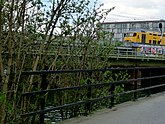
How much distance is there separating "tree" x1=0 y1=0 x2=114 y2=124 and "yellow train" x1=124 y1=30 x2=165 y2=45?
49336 mm

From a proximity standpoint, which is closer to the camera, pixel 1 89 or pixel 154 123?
pixel 1 89

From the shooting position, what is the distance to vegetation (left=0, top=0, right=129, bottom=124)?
16.4 feet

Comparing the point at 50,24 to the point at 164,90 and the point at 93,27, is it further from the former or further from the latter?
the point at 164,90

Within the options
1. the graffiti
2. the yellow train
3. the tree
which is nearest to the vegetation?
the tree

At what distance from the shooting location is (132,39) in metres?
59.5

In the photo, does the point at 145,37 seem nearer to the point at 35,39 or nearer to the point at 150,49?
the point at 150,49

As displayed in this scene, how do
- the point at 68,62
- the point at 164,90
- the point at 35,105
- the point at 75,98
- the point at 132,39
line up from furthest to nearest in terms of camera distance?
the point at 132,39 → the point at 164,90 → the point at 68,62 → the point at 75,98 → the point at 35,105

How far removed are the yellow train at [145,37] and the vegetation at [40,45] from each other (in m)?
48.8

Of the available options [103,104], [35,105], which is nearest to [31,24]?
[35,105]

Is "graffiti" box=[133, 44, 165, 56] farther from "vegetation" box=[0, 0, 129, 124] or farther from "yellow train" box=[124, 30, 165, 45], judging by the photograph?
"vegetation" box=[0, 0, 129, 124]

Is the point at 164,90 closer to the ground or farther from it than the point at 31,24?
closer to the ground

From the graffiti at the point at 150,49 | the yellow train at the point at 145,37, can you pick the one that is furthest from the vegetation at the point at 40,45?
the yellow train at the point at 145,37

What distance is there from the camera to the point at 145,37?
195ft

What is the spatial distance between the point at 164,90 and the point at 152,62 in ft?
104
